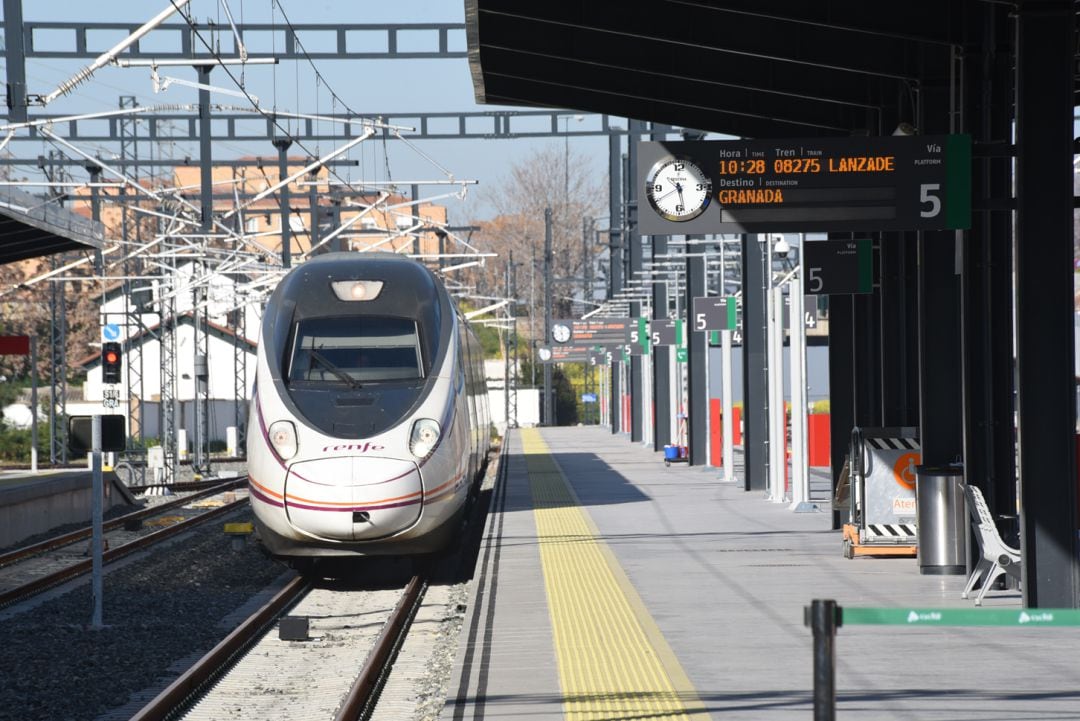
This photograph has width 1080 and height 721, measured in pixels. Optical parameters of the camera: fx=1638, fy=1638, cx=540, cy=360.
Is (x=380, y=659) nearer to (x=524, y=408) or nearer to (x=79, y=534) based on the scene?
(x=79, y=534)

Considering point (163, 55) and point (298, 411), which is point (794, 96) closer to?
point (298, 411)

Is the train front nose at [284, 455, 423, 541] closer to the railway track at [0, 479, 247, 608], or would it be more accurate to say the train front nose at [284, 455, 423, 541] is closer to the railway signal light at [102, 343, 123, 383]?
the railway track at [0, 479, 247, 608]

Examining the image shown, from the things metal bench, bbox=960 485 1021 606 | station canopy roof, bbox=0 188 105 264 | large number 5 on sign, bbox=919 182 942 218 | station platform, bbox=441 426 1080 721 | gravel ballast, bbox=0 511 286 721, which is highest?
station canopy roof, bbox=0 188 105 264

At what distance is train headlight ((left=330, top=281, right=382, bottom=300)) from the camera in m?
16.9

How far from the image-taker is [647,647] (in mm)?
10469

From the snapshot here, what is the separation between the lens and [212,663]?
11625mm

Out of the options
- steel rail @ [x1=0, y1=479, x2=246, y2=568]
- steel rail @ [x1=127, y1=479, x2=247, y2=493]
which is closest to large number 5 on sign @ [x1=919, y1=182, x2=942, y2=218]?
steel rail @ [x1=0, y1=479, x2=246, y2=568]

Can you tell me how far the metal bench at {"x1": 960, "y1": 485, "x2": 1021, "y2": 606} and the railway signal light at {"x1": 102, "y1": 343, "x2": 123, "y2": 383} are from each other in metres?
9.87

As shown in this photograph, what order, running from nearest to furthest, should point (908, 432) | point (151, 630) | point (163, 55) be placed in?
point (151, 630) → point (908, 432) → point (163, 55)

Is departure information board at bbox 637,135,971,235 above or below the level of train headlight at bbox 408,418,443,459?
above

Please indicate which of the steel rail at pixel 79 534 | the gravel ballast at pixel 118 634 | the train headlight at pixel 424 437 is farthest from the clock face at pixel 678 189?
Answer: the steel rail at pixel 79 534

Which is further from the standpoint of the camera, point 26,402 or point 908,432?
point 26,402

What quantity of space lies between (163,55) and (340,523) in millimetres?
14844

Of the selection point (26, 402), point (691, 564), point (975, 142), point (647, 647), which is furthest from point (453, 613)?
point (26, 402)
